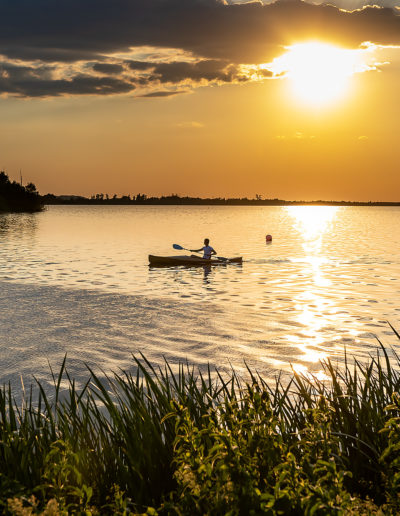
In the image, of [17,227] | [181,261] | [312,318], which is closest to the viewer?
[312,318]

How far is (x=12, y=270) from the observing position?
37438 mm

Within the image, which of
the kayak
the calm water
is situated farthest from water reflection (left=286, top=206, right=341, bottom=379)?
the kayak

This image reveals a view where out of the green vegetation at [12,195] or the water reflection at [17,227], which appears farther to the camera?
the green vegetation at [12,195]

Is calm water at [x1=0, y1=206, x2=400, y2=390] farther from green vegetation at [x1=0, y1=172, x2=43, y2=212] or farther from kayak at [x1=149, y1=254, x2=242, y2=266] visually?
green vegetation at [x1=0, y1=172, x2=43, y2=212]

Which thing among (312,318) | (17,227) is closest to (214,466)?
(312,318)

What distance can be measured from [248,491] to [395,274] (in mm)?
35853

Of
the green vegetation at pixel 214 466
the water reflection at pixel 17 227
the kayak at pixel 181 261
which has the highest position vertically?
the green vegetation at pixel 214 466

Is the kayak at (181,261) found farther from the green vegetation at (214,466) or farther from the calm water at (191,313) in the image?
the green vegetation at (214,466)

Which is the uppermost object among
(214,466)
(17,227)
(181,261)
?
(214,466)

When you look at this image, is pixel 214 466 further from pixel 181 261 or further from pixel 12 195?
pixel 12 195

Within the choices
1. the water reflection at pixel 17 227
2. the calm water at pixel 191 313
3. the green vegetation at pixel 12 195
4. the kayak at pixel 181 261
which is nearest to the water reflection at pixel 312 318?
the calm water at pixel 191 313

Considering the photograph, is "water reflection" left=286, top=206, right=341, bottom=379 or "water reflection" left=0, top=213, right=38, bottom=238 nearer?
"water reflection" left=286, top=206, right=341, bottom=379

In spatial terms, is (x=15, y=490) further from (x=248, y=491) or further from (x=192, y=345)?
(x=192, y=345)

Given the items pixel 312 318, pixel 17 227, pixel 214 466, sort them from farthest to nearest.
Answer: pixel 17 227 < pixel 312 318 < pixel 214 466
